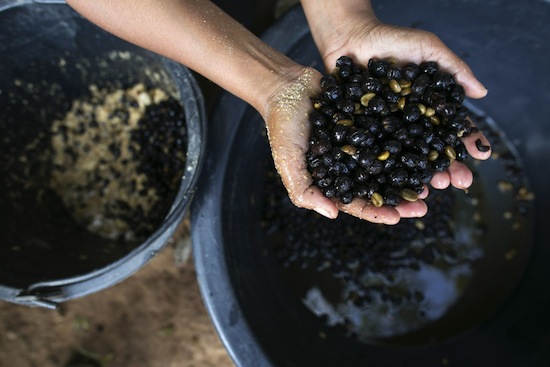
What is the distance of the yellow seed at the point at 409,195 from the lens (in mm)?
1496

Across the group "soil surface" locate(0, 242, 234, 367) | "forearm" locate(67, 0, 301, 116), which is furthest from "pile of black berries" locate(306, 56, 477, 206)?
"soil surface" locate(0, 242, 234, 367)

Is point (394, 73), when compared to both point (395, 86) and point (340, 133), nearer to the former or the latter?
point (395, 86)

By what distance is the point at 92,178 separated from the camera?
2.24 m

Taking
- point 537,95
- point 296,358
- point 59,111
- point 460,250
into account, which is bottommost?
point 59,111

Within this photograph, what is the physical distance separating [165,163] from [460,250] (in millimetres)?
1418

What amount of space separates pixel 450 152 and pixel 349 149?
329mm

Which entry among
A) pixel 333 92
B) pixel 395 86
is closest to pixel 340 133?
pixel 333 92

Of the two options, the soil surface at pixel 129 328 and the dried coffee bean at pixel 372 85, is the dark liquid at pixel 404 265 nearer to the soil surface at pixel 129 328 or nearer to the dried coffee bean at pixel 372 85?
the soil surface at pixel 129 328

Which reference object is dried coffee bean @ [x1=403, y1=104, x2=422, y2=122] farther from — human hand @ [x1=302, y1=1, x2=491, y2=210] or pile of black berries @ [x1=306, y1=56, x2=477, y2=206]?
human hand @ [x1=302, y1=1, x2=491, y2=210]

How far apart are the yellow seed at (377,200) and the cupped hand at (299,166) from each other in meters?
0.01

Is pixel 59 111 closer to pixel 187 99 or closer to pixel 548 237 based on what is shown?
pixel 187 99

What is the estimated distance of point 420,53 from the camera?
5.36ft

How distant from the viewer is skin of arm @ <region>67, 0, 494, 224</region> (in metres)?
1.49

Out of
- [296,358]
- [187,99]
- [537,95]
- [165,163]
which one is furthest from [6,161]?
[537,95]
